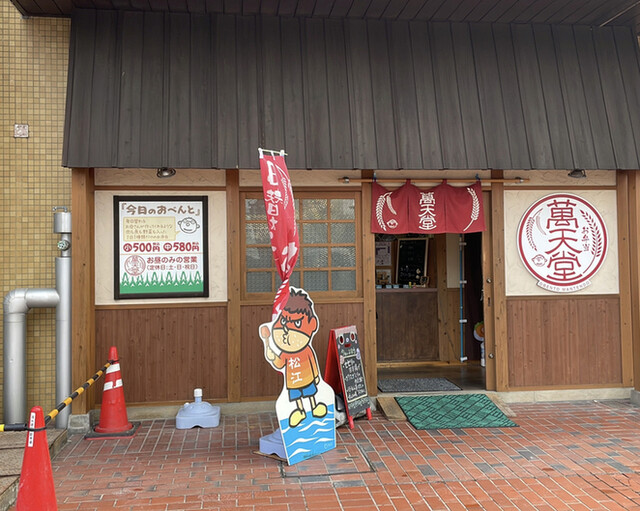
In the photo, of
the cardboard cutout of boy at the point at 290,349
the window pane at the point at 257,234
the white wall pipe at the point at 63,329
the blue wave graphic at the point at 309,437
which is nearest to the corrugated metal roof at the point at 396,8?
the cardboard cutout of boy at the point at 290,349

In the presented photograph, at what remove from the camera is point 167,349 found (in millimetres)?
6969

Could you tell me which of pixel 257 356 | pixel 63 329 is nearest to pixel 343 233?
pixel 257 356

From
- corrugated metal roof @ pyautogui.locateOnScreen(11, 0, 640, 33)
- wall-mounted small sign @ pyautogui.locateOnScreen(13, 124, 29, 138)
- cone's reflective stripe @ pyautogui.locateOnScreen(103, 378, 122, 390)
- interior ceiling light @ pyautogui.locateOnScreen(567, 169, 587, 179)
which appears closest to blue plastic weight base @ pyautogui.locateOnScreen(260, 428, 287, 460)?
cone's reflective stripe @ pyautogui.locateOnScreen(103, 378, 122, 390)

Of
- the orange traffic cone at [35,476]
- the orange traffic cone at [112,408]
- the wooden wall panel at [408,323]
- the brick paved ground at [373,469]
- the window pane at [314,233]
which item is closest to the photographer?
the orange traffic cone at [35,476]

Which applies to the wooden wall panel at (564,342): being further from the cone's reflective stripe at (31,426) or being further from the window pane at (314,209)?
the cone's reflective stripe at (31,426)

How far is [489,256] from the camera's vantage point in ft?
24.8

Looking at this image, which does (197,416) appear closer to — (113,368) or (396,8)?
(113,368)

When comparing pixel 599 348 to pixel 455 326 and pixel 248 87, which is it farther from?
pixel 248 87

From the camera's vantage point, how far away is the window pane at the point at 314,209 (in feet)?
24.0

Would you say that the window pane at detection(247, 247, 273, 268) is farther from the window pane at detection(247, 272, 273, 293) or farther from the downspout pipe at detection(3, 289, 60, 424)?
the downspout pipe at detection(3, 289, 60, 424)

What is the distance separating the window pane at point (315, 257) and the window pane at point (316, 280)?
0.29 feet

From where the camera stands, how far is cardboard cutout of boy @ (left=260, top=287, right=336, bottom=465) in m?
5.47

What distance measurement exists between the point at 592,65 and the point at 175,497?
22.6 feet

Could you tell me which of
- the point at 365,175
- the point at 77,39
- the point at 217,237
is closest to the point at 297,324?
the point at 217,237
